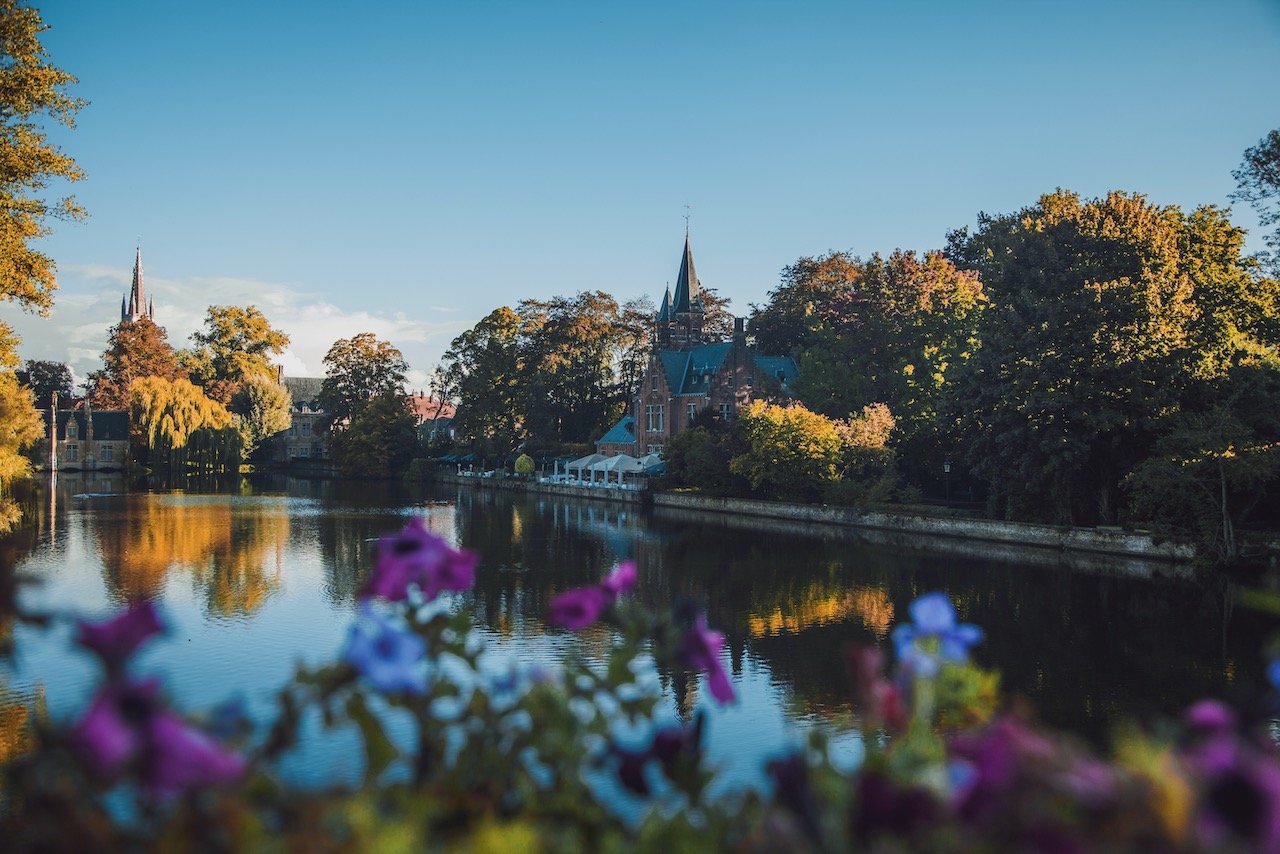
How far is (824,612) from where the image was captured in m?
15.9

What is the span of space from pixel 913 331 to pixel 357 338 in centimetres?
4509

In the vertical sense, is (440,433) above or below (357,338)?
below

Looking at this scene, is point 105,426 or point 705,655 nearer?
point 705,655

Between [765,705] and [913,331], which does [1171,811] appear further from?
[913,331]

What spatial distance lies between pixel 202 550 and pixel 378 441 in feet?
136

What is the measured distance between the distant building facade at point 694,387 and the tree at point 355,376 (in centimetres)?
2281

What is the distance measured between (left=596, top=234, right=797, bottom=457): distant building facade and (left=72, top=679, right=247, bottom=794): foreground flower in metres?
40.4

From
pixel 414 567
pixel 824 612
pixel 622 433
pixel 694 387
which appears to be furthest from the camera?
pixel 622 433

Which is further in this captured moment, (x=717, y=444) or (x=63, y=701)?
(x=717, y=444)

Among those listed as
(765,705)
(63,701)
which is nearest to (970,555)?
(765,705)

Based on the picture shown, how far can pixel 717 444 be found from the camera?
1511 inches

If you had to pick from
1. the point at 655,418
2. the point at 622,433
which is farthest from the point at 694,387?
the point at 622,433

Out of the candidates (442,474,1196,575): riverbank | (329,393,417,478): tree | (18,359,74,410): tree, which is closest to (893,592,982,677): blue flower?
(442,474,1196,575): riverbank

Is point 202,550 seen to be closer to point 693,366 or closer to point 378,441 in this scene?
point 693,366
